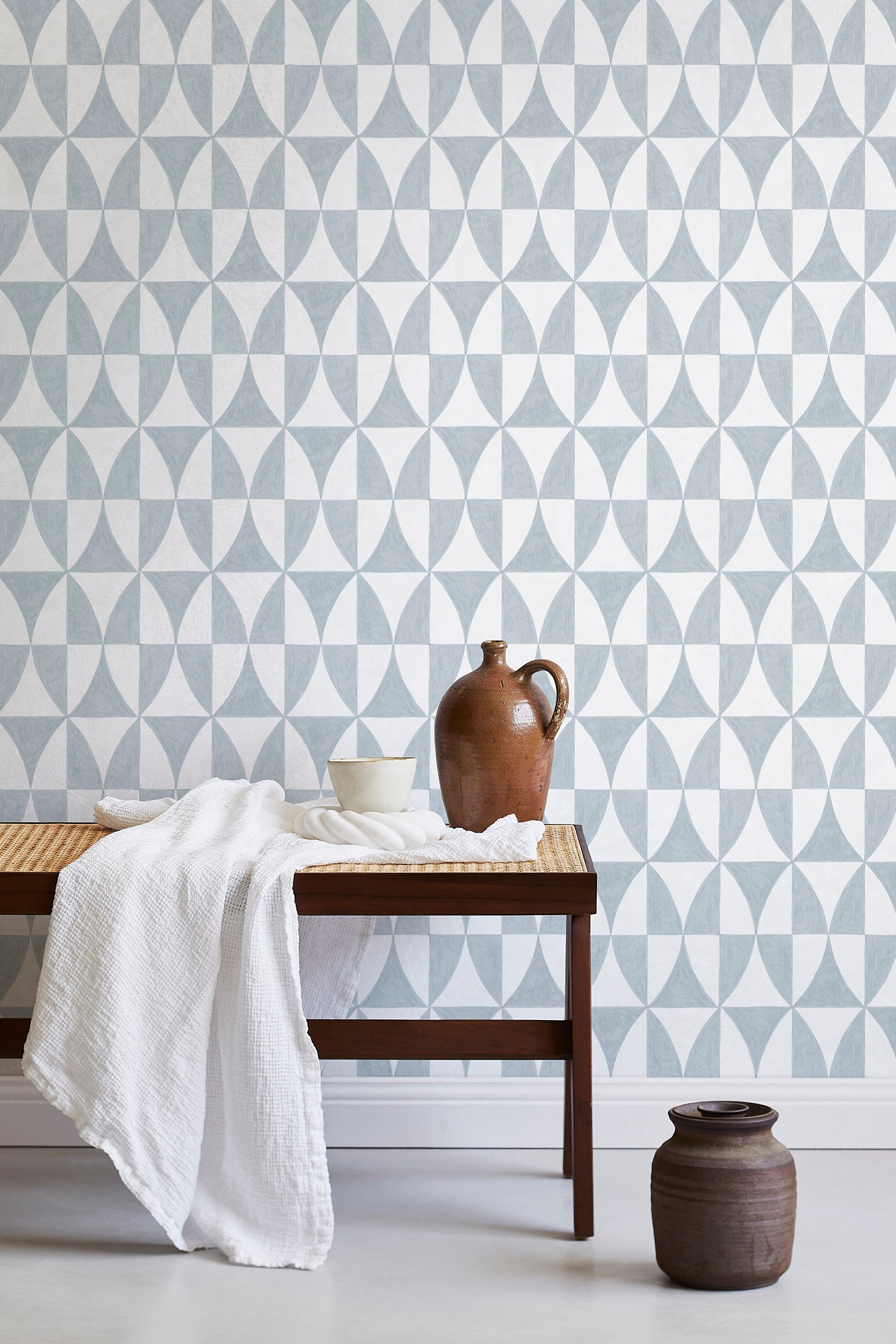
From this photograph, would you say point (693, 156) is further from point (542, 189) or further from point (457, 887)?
point (457, 887)

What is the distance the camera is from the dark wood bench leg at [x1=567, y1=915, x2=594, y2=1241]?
1977mm

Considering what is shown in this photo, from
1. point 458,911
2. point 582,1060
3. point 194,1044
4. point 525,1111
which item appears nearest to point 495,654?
point 458,911

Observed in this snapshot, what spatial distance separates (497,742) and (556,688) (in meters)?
0.16

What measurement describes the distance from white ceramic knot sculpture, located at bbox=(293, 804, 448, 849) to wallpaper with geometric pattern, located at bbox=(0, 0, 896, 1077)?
41cm

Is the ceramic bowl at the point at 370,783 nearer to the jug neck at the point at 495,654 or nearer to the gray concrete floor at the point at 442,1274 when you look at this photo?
the jug neck at the point at 495,654

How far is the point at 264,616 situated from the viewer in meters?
2.58

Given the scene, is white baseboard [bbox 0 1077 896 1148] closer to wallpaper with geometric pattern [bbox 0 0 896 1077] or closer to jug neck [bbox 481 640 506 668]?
wallpaper with geometric pattern [bbox 0 0 896 1077]

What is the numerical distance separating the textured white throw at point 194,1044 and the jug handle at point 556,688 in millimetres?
528

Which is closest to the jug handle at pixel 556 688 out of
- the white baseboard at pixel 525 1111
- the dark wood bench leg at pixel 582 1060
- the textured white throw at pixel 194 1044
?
the dark wood bench leg at pixel 582 1060

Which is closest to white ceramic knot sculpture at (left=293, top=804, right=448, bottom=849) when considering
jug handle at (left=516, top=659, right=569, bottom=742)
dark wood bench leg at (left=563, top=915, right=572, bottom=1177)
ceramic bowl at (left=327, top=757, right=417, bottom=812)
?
ceramic bowl at (left=327, top=757, right=417, bottom=812)

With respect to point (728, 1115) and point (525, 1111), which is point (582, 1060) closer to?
point (728, 1115)

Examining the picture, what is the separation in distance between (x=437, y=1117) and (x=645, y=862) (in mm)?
684

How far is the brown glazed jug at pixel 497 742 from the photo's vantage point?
2211 mm

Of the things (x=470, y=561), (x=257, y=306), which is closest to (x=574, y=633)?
(x=470, y=561)
